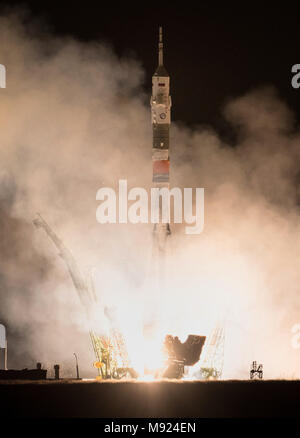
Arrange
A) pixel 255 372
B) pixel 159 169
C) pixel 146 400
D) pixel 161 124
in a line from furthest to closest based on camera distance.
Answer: pixel 255 372
pixel 159 169
pixel 161 124
pixel 146 400

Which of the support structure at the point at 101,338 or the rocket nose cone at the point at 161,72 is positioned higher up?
the rocket nose cone at the point at 161,72

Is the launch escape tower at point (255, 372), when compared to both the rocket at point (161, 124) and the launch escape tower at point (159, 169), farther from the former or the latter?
the rocket at point (161, 124)

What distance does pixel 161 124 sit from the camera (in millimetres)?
65125

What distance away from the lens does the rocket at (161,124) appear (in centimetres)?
6462

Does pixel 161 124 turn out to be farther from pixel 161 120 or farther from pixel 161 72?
pixel 161 72

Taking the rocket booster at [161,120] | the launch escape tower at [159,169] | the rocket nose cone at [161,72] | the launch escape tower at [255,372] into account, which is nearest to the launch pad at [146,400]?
the launch escape tower at [159,169]

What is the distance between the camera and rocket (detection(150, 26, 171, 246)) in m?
64.6

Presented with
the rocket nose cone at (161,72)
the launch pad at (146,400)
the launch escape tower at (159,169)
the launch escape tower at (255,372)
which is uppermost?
the rocket nose cone at (161,72)

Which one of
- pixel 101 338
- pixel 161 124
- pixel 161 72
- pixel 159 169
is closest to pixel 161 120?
pixel 161 124

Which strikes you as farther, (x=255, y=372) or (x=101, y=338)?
(x=255, y=372)

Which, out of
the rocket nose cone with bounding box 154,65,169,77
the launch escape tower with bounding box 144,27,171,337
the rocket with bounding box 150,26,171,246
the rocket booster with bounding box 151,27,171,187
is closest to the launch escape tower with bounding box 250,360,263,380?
the launch escape tower with bounding box 144,27,171,337

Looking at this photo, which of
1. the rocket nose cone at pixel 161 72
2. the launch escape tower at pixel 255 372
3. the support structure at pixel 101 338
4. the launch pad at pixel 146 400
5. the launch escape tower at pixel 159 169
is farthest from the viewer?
the launch escape tower at pixel 255 372

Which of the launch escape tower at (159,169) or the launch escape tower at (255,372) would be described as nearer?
the launch escape tower at (159,169)
